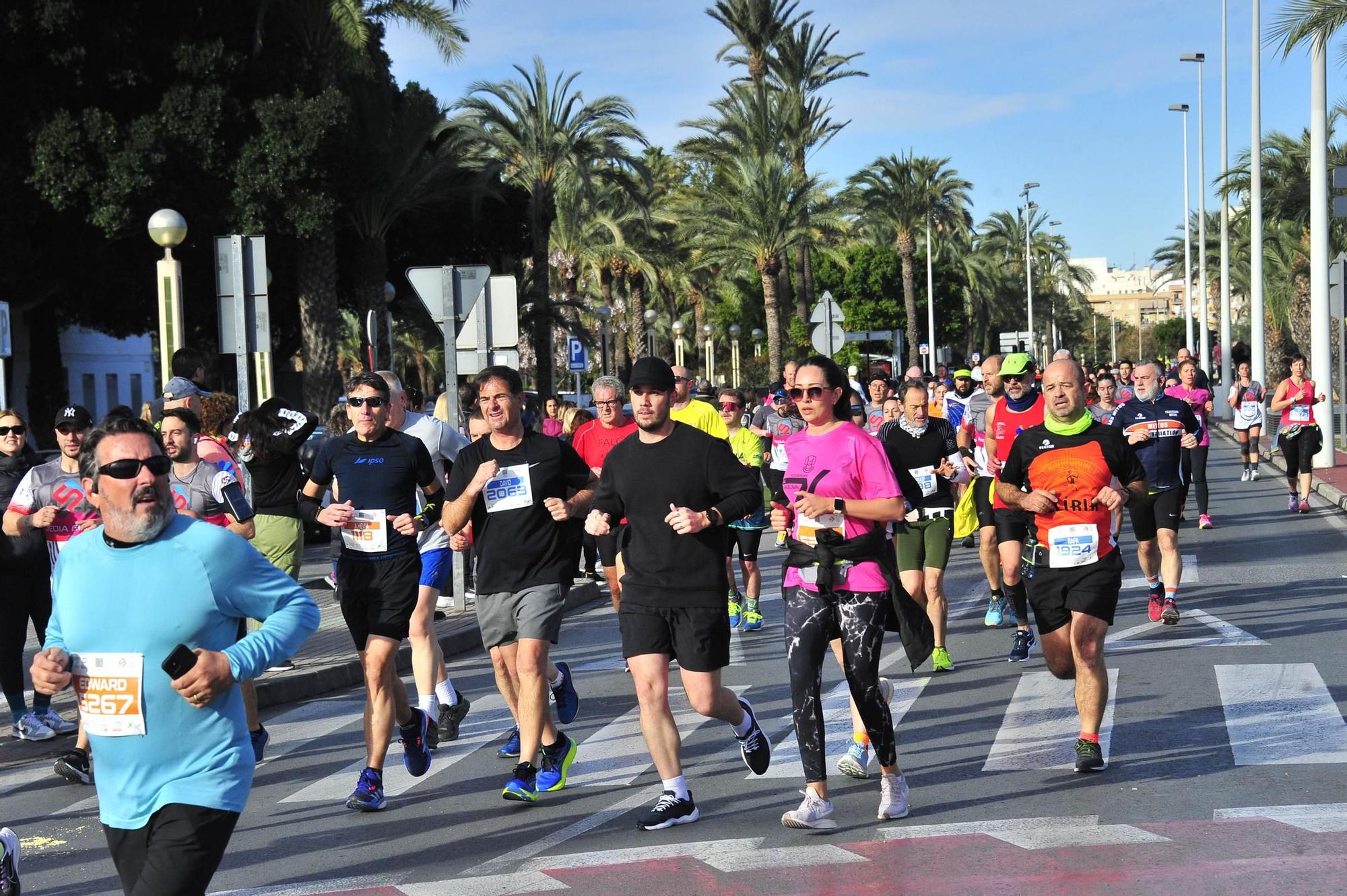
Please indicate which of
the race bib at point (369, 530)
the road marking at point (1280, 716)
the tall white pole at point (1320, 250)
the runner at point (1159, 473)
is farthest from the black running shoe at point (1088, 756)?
the tall white pole at point (1320, 250)

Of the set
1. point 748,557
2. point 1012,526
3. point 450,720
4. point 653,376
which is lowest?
point 450,720

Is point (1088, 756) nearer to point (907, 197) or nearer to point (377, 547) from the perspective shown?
point (377, 547)

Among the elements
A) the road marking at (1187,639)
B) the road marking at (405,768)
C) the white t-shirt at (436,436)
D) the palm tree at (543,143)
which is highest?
the palm tree at (543,143)

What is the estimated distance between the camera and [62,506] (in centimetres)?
831

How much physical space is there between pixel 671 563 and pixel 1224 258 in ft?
152

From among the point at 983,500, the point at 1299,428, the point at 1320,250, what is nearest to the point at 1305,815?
the point at 983,500

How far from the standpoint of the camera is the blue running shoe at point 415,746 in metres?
7.30

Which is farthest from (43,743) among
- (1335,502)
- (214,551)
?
(1335,502)

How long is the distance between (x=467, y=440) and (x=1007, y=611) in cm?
544

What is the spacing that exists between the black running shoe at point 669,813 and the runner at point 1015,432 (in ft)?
13.5

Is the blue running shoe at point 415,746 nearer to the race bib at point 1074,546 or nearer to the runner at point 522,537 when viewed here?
the runner at point 522,537

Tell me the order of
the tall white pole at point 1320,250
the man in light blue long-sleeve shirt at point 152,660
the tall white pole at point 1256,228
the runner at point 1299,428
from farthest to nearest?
the tall white pole at point 1256,228 → the tall white pole at point 1320,250 → the runner at point 1299,428 → the man in light blue long-sleeve shirt at point 152,660

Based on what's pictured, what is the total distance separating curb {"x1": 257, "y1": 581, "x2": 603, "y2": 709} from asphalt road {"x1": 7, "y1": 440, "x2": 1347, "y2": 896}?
18cm

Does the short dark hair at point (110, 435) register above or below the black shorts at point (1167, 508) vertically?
above
